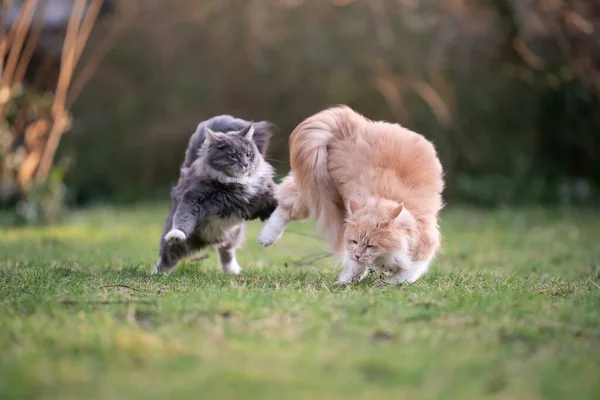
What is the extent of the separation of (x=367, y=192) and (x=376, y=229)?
35cm

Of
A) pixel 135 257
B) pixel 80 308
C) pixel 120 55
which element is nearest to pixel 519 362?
pixel 80 308

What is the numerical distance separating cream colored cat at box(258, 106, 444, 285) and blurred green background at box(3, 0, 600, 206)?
6.81m

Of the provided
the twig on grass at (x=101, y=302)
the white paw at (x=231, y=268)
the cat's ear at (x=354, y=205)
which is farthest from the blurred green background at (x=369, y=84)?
the twig on grass at (x=101, y=302)

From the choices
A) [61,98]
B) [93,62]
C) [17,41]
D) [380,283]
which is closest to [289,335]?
[380,283]

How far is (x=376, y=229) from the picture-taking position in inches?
180

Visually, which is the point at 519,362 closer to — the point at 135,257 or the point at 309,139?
the point at 309,139

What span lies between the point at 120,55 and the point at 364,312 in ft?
35.1

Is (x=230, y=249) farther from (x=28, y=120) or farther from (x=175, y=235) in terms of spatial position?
(x=28, y=120)

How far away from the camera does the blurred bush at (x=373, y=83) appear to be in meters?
12.1

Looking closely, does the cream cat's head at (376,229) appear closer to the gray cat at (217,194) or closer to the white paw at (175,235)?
the gray cat at (217,194)

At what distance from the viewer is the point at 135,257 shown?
6707 mm

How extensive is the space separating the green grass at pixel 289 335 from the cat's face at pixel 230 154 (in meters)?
0.75

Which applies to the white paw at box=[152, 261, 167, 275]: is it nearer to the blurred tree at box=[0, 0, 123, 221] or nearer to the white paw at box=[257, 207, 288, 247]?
the white paw at box=[257, 207, 288, 247]

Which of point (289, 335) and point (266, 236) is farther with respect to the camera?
point (266, 236)
